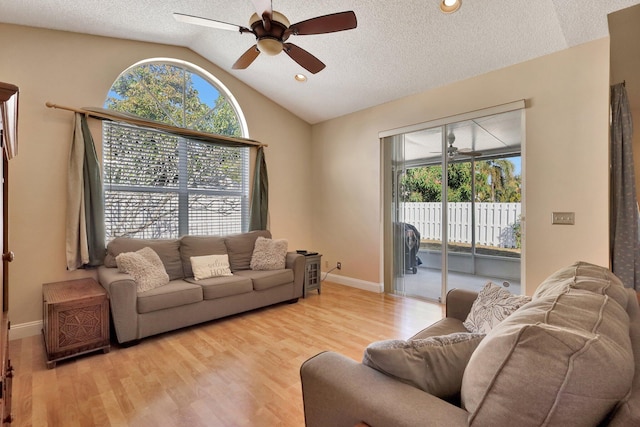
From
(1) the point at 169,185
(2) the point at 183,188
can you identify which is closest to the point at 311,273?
(2) the point at 183,188

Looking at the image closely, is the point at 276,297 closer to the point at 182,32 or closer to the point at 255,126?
the point at 255,126

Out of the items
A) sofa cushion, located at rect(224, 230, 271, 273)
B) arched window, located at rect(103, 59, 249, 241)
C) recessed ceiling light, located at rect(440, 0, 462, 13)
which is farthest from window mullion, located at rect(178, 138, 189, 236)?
recessed ceiling light, located at rect(440, 0, 462, 13)

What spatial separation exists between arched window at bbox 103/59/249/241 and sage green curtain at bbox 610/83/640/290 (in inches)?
163

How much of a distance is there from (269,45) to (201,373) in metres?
2.48

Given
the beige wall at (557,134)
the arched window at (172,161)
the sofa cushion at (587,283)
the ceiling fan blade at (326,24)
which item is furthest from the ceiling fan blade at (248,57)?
the sofa cushion at (587,283)

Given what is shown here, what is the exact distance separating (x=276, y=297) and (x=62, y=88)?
310 centimetres

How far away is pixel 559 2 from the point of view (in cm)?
230

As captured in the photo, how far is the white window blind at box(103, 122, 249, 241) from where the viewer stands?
3352mm

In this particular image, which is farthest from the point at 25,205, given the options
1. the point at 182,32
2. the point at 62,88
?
the point at 182,32

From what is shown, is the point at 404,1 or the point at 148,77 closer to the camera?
the point at 404,1

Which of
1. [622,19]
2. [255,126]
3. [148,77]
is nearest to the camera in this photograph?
[622,19]

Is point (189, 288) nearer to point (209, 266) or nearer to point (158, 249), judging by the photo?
point (209, 266)

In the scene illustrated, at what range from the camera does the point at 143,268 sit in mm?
2811

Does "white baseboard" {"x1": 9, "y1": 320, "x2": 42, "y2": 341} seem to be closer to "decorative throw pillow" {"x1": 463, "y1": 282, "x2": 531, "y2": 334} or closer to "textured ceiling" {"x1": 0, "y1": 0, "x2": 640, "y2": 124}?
"textured ceiling" {"x1": 0, "y1": 0, "x2": 640, "y2": 124}
